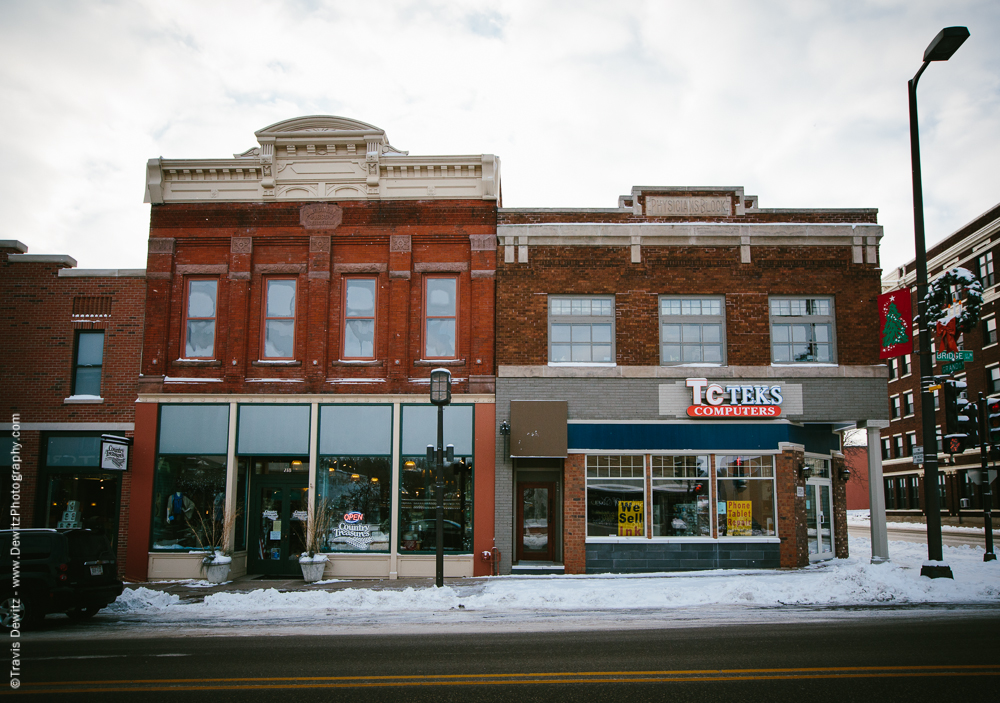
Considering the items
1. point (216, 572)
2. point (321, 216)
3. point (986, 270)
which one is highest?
point (986, 270)

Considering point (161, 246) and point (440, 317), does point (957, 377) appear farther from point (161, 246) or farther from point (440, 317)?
point (161, 246)

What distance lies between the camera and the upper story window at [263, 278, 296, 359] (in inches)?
728

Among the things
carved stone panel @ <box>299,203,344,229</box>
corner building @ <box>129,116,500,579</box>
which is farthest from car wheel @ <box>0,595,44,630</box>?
carved stone panel @ <box>299,203,344,229</box>

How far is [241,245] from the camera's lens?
732 inches

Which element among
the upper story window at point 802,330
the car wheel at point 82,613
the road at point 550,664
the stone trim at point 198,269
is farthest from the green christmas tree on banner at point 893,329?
the car wheel at point 82,613

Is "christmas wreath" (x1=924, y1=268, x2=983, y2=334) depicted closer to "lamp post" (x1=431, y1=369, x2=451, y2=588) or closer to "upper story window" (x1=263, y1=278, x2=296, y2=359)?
"lamp post" (x1=431, y1=369, x2=451, y2=588)

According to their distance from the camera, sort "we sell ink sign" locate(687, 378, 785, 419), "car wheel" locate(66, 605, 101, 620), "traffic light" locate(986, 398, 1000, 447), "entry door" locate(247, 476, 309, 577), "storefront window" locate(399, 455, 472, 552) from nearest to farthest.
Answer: "car wheel" locate(66, 605, 101, 620)
"storefront window" locate(399, 455, 472, 552)
"we sell ink sign" locate(687, 378, 785, 419)
"entry door" locate(247, 476, 309, 577)
"traffic light" locate(986, 398, 1000, 447)

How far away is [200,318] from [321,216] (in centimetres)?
418

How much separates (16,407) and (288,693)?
15302mm

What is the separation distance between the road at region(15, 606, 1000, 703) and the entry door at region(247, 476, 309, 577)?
6.89 m

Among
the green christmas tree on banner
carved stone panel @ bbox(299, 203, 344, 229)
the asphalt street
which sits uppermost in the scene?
carved stone panel @ bbox(299, 203, 344, 229)

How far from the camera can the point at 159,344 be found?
18.3m

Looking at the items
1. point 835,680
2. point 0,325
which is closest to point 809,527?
point 835,680

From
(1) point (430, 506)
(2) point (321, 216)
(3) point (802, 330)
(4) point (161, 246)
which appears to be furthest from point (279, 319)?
(3) point (802, 330)
